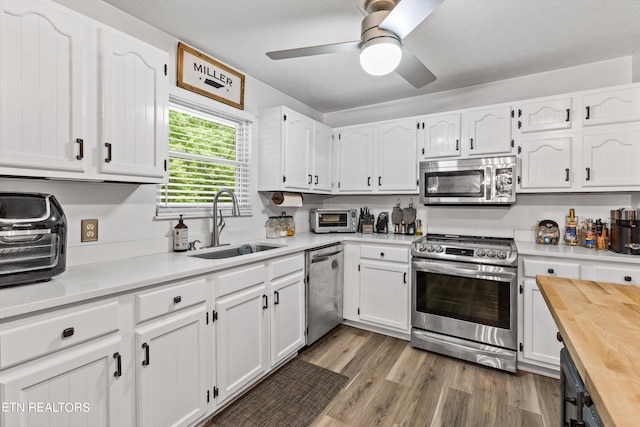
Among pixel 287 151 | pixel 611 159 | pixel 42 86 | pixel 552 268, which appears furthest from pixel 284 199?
pixel 611 159

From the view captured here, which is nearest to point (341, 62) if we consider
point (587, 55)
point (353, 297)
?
point (587, 55)

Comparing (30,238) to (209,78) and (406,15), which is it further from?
(406,15)

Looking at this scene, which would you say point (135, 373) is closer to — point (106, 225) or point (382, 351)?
point (106, 225)

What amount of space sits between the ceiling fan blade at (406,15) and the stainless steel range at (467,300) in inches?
69.7

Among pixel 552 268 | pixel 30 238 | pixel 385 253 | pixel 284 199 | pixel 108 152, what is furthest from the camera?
pixel 284 199

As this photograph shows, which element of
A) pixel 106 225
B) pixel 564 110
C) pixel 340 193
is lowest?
pixel 106 225

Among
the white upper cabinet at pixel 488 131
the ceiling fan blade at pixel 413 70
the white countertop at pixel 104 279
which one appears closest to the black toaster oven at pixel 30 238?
the white countertop at pixel 104 279

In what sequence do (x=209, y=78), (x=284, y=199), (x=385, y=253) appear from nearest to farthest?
(x=209, y=78), (x=385, y=253), (x=284, y=199)

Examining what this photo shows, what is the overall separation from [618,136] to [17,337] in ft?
12.3

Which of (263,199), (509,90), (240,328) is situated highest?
(509,90)

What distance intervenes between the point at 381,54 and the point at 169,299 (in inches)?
67.7

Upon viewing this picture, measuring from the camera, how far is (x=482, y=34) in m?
2.18

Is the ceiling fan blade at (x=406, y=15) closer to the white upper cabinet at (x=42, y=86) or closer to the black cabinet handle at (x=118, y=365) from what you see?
the white upper cabinet at (x=42, y=86)

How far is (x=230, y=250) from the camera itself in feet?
8.20
